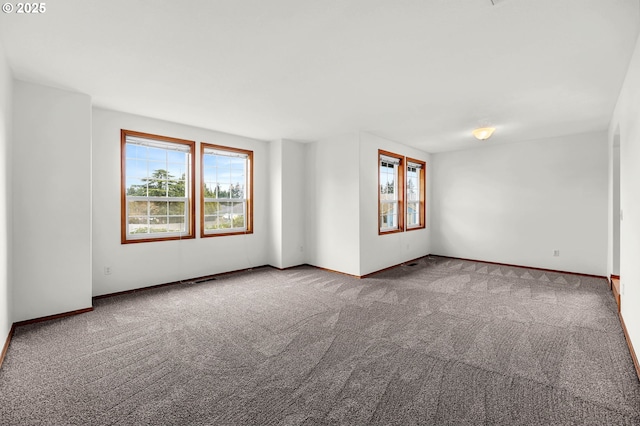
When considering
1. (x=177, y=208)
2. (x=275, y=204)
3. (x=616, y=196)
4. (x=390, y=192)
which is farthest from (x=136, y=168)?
(x=616, y=196)

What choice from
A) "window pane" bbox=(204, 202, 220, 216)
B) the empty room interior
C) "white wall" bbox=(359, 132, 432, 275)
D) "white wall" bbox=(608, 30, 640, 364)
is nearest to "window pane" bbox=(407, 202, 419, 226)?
"white wall" bbox=(359, 132, 432, 275)

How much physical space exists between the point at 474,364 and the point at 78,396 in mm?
2823

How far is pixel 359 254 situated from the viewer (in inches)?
203

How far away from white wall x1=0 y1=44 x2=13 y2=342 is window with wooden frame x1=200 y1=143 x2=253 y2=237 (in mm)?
2370

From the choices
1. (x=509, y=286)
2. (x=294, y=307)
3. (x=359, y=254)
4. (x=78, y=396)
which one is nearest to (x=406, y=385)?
(x=294, y=307)

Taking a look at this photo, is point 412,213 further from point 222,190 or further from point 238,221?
point 222,190

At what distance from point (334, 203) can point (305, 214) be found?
816 mm

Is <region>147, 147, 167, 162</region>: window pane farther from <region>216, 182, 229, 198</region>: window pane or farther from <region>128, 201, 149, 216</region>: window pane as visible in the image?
<region>216, 182, 229, 198</region>: window pane

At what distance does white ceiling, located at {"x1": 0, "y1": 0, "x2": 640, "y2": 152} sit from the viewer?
78.9 inches

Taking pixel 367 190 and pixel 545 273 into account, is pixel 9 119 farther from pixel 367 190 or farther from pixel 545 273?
pixel 545 273

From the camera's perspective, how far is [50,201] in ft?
10.7

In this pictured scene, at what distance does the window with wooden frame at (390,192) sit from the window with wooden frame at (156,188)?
11.0 ft

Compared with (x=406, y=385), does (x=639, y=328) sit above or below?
above

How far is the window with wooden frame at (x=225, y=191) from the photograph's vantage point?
203 inches
